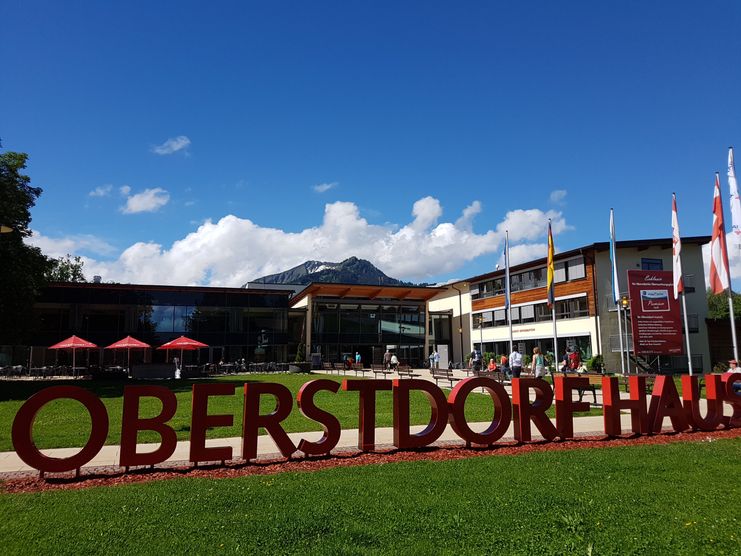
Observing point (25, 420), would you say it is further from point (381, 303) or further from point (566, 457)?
point (381, 303)

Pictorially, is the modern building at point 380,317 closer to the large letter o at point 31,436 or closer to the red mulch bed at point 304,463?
the red mulch bed at point 304,463

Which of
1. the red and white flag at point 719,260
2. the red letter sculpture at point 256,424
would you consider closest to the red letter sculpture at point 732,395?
the red and white flag at point 719,260

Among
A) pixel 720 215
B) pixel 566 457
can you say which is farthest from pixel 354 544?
pixel 720 215

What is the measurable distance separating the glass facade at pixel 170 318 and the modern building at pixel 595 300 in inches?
825

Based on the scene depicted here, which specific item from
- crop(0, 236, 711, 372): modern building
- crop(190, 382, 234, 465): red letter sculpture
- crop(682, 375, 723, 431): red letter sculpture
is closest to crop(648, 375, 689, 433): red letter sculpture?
crop(682, 375, 723, 431): red letter sculpture

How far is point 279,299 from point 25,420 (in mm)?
39551

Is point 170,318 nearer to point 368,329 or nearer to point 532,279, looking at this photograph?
point 368,329

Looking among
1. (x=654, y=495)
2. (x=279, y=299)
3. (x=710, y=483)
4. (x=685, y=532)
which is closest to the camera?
(x=685, y=532)

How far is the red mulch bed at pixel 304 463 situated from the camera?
7789 mm

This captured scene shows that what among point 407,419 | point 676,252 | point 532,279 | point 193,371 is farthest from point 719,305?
point 407,419

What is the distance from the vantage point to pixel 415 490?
723cm

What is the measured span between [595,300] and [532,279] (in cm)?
757

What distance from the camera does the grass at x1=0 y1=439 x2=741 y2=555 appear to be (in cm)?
529

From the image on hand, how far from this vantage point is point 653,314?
Result: 1340 inches
